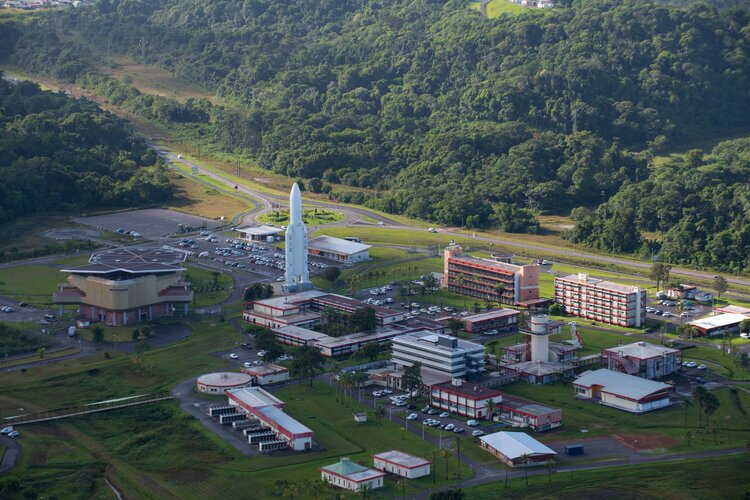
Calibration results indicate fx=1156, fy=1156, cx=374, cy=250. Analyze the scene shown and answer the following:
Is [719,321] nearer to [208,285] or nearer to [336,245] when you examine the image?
[336,245]

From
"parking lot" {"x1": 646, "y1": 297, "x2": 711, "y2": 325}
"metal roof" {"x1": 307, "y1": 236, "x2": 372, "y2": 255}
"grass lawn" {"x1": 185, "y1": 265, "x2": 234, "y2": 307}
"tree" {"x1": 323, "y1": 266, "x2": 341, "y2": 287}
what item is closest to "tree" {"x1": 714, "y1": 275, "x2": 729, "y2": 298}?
"parking lot" {"x1": 646, "y1": 297, "x2": 711, "y2": 325}

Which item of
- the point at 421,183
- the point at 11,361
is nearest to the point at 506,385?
the point at 11,361

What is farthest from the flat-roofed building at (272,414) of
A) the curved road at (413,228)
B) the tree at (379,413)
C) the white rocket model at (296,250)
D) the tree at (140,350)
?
the curved road at (413,228)

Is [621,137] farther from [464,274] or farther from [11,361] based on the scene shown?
[11,361]

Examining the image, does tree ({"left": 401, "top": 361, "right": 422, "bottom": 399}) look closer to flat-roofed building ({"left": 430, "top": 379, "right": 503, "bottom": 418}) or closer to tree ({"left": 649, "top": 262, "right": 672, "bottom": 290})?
flat-roofed building ({"left": 430, "top": 379, "right": 503, "bottom": 418})

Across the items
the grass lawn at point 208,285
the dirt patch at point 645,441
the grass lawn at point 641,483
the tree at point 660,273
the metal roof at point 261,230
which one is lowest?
the grass lawn at point 641,483

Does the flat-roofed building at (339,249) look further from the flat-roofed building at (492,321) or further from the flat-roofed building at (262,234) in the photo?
the flat-roofed building at (492,321)

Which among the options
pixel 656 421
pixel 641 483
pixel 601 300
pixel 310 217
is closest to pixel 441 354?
pixel 656 421
